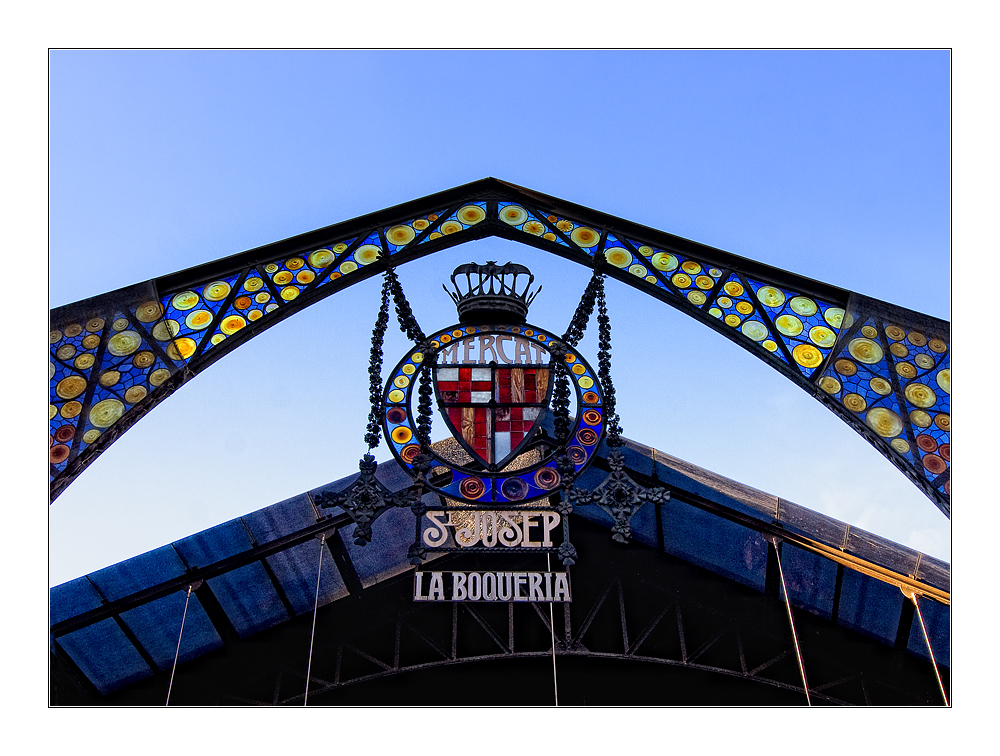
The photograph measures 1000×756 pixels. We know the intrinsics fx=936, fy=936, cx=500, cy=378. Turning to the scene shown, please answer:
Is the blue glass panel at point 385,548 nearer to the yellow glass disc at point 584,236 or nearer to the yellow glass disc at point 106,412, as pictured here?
the yellow glass disc at point 106,412

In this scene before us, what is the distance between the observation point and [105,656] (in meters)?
11.2

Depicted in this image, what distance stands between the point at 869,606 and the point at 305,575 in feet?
22.4

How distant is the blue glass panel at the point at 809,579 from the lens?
11008mm

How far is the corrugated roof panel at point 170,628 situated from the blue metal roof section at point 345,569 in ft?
0.05

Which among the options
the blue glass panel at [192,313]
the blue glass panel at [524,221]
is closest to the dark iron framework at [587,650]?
the blue glass panel at [192,313]

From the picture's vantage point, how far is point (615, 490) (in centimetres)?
726

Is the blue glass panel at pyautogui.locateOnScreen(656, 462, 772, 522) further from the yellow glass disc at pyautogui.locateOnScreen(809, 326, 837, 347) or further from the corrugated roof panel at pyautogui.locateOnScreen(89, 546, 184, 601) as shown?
the corrugated roof panel at pyautogui.locateOnScreen(89, 546, 184, 601)

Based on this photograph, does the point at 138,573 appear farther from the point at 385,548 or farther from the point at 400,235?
the point at 400,235

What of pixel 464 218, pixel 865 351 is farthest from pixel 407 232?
pixel 865 351

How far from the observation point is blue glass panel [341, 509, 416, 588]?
1125 cm

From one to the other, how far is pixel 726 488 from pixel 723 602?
2490mm

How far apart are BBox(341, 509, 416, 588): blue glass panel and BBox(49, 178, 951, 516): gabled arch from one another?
12.3 feet

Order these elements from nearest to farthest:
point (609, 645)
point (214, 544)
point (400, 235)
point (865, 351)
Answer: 1. point (865, 351)
2. point (400, 235)
3. point (214, 544)
4. point (609, 645)

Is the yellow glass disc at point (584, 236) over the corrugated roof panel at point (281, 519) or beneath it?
over
